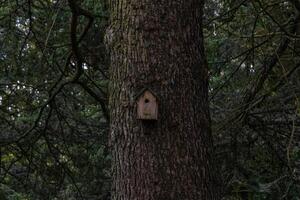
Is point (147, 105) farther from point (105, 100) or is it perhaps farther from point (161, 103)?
point (105, 100)

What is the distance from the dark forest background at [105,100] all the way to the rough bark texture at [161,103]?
113 centimetres

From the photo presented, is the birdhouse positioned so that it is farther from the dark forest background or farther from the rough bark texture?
the dark forest background

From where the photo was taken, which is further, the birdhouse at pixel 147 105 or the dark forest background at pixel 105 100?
the dark forest background at pixel 105 100

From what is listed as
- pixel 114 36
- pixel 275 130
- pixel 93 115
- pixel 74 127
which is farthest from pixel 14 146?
pixel 114 36

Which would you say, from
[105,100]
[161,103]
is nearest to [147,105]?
[161,103]

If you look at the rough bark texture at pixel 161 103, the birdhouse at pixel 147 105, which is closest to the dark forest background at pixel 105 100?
the rough bark texture at pixel 161 103

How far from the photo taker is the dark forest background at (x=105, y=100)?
4.33 metres

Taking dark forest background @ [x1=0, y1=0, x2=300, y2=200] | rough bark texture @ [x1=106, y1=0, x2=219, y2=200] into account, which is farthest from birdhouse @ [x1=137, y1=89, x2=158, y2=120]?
dark forest background @ [x1=0, y1=0, x2=300, y2=200]

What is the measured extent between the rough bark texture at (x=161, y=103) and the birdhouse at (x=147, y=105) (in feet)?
0.11

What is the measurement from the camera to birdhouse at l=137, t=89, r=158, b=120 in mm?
2545

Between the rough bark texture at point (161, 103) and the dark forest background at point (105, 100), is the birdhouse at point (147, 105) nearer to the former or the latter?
the rough bark texture at point (161, 103)

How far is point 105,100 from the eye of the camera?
460 cm

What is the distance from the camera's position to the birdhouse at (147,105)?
2.54 m

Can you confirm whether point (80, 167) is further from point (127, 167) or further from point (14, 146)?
point (127, 167)
